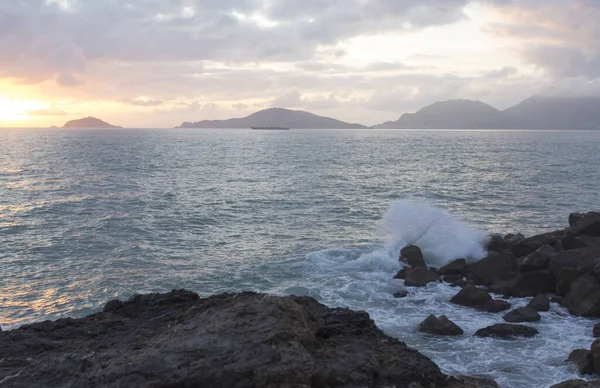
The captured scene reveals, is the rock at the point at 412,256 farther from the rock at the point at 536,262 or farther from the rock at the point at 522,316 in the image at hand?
the rock at the point at 522,316

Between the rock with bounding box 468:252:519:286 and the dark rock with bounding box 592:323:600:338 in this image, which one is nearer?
the dark rock with bounding box 592:323:600:338

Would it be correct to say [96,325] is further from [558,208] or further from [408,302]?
[558,208]

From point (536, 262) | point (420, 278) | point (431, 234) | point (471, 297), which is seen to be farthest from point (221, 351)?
point (431, 234)

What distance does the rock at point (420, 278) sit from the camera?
2084cm

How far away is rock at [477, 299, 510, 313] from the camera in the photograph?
1764cm

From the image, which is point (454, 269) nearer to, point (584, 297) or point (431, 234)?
point (584, 297)

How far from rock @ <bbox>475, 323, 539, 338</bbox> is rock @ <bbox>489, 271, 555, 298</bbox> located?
12.5 feet

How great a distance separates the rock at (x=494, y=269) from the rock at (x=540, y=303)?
98.7 inches

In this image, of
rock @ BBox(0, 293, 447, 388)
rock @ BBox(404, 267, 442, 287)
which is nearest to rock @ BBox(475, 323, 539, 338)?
rock @ BBox(404, 267, 442, 287)

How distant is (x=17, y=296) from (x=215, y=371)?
54.3 feet

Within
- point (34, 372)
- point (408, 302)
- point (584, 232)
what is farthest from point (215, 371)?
point (584, 232)

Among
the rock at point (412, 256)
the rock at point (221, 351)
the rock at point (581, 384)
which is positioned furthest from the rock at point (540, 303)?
the rock at point (221, 351)

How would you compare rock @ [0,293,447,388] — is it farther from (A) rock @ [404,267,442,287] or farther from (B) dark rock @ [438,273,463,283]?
(B) dark rock @ [438,273,463,283]

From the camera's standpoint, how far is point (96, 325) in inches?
355
